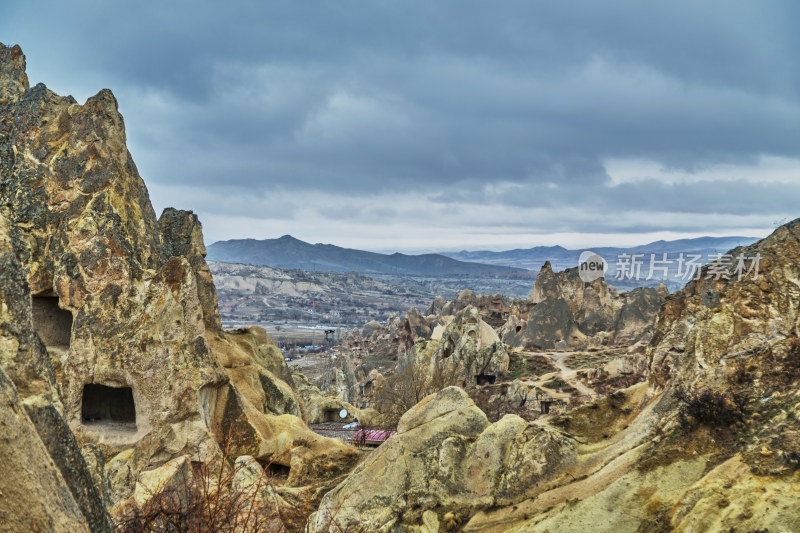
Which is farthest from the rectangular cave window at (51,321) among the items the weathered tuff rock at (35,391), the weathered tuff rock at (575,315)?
the weathered tuff rock at (575,315)

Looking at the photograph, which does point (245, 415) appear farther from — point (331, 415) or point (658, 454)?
point (331, 415)

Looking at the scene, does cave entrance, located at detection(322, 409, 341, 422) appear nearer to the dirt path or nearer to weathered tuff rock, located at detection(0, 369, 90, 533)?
the dirt path

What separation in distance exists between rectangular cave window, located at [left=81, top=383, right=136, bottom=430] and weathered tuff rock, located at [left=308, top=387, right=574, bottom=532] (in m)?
8.40

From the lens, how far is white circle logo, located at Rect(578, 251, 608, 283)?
210 ft

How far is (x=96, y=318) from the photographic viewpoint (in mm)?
14562

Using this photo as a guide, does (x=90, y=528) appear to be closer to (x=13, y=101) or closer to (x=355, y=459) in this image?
(x=355, y=459)

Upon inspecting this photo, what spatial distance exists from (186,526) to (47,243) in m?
11.4

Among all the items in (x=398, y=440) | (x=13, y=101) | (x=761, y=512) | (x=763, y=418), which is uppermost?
(x=13, y=101)

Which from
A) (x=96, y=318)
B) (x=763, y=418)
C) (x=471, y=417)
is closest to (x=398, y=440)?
(x=471, y=417)

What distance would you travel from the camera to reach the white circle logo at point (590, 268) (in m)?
64.0

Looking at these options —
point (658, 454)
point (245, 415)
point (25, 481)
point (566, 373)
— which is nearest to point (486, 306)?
point (566, 373)

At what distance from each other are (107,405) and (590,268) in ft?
187

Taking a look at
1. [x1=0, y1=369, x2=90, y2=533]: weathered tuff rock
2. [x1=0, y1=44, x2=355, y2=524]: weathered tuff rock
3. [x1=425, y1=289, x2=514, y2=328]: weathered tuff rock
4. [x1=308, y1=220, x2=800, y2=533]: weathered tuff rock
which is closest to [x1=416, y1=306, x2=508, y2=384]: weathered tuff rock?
[x1=0, y1=44, x2=355, y2=524]: weathered tuff rock

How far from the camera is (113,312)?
14.6 m
